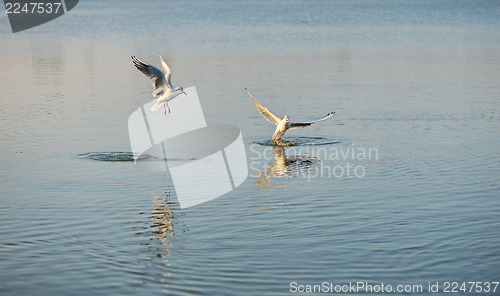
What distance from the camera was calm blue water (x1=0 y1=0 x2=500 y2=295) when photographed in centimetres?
1070

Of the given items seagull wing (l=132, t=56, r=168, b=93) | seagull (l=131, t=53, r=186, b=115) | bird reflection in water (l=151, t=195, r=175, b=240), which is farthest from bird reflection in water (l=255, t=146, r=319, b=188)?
seagull wing (l=132, t=56, r=168, b=93)

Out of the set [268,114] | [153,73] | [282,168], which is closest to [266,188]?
[282,168]

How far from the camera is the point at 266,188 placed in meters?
15.5

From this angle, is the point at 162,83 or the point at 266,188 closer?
the point at 266,188

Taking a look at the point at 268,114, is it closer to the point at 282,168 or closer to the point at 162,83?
the point at 162,83

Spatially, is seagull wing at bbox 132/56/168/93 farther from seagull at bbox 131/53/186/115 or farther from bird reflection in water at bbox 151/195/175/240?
bird reflection in water at bbox 151/195/175/240

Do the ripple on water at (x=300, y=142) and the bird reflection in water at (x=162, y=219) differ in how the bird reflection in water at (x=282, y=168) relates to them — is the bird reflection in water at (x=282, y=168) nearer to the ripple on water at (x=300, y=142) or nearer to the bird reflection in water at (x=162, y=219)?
the ripple on water at (x=300, y=142)

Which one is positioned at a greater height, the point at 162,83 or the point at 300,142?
the point at 162,83

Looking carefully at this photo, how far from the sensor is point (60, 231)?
40.5ft

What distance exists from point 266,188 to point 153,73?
18.3 feet

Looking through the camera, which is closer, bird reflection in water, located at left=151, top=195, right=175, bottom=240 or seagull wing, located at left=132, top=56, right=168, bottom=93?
bird reflection in water, located at left=151, top=195, right=175, bottom=240

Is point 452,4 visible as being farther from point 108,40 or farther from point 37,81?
point 37,81

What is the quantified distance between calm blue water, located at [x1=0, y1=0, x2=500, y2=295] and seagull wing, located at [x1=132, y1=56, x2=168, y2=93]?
177 centimetres

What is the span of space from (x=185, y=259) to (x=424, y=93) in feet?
68.5
